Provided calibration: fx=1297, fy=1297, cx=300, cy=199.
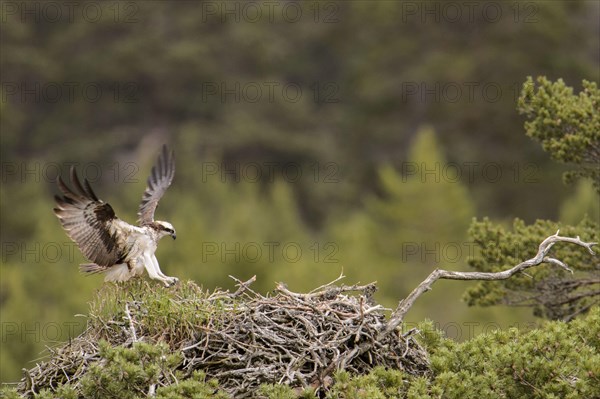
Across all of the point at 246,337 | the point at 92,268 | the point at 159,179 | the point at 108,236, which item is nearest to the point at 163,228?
the point at 108,236

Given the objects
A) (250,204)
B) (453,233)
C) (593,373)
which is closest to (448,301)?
(453,233)

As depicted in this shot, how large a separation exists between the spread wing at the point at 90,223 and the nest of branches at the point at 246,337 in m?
1.06

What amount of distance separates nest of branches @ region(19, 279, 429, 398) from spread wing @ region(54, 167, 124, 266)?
3.47 ft

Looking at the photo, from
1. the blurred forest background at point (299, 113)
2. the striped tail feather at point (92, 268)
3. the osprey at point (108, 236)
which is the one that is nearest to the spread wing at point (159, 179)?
the osprey at point (108, 236)

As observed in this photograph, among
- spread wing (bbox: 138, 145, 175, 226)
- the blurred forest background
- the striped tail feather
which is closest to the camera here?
the striped tail feather

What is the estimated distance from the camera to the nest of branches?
10328 mm

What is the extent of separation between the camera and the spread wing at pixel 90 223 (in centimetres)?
1176

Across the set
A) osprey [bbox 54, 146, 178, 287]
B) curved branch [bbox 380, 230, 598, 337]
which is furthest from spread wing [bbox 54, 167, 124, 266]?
curved branch [bbox 380, 230, 598, 337]

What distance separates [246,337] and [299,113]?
4162 cm

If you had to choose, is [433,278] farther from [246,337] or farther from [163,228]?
[163,228]

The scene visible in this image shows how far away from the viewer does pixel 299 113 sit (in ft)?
170

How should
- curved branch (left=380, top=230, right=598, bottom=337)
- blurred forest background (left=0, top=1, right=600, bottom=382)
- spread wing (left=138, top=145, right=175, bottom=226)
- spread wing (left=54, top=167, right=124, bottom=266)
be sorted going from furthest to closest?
blurred forest background (left=0, top=1, right=600, bottom=382)
spread wing (left=138, top=145, right=175, bottom=226)
spread wing (left=54, top=167, right=124, bottom=266)
curved branch (left=380, top=230, right=598, bottom=337)

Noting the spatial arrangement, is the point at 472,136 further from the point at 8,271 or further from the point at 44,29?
the point at 8,271

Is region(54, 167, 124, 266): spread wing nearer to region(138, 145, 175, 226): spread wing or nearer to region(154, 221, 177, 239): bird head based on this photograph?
region(154, 221, 177, 239): bird head
